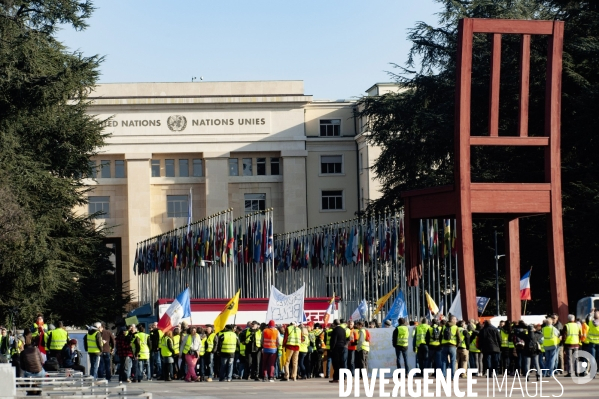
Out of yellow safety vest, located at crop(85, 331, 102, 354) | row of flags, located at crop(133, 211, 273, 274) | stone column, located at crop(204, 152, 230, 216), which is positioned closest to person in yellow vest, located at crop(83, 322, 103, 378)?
yellow safety vest, located at crop(85, 331, 102, 354)

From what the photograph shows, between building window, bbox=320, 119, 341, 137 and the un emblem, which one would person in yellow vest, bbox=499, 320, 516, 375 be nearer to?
the un emblem

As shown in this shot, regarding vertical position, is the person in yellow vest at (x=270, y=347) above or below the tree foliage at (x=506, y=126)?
below

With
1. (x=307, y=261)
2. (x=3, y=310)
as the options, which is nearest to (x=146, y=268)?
(x=307, y=261)

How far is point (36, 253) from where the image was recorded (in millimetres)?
42625

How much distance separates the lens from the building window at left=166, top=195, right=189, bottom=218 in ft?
284

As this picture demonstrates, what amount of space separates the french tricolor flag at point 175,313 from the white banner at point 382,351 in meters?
4.79

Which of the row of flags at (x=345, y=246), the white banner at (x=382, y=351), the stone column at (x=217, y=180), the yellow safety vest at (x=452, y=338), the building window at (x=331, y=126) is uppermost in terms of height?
the building window at (x=331, y=126)

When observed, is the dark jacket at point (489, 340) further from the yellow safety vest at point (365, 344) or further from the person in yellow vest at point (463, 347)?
the yellow safety vest at point (365, 344)

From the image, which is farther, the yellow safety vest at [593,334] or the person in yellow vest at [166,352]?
the person in yellow vest at [166,352]

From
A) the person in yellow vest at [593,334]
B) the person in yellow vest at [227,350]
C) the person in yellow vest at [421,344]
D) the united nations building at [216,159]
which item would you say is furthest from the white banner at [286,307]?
the united nations building at [216,159]

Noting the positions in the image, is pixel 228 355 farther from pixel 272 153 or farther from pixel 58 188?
pixel 272 153

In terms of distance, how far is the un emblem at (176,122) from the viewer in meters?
86.8

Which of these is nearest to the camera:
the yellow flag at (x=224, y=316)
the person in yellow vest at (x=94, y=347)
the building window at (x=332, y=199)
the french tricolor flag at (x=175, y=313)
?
the person in yellow vest at (x=94, y=347)

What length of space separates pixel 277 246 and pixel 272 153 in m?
34.5
